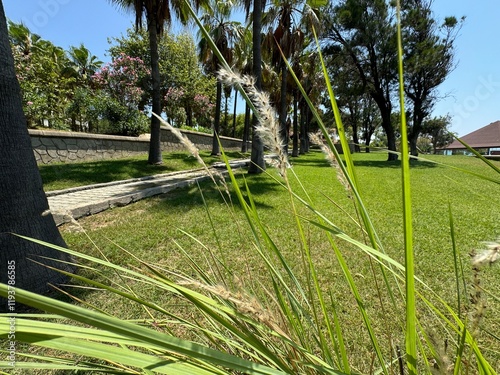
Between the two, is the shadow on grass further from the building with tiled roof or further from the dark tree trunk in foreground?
the building with tiled roof

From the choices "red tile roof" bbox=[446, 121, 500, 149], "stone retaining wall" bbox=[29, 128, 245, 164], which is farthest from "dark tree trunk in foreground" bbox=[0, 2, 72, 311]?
"red tile roof" bbox=[446, 121, 500, 149]

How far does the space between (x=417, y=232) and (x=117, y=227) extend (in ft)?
16.1

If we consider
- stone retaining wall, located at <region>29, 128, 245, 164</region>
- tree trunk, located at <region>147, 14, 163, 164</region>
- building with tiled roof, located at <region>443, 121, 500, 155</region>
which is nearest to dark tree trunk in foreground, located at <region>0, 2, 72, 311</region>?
stone retaining wall, located at <region>29, 128, 245, 164</region>

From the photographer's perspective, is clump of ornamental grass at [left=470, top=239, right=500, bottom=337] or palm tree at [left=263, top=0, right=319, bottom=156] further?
palm tree at [left=263, top=0, right=319, bottom=156]

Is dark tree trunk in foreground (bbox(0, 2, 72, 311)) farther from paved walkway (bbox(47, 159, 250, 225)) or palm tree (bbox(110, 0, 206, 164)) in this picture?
palm tree (bbox(110, 0, 206, 164))

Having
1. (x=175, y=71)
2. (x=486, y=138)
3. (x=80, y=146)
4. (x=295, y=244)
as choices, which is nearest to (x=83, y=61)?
(x=175, y=71)

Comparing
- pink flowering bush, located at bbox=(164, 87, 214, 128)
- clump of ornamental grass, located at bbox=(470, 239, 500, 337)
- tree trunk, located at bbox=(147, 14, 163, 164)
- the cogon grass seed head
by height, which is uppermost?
pink flowering bush, located at bbox=(164, 87, 214, 128)

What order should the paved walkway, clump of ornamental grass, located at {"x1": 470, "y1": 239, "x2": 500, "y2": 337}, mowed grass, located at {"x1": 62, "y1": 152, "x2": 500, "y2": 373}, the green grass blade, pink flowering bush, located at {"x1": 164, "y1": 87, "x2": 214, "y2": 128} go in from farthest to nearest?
pink flowering bush, located at {"x1": 164, "y1": 87, "x2": 214, "y2": 128} → the paved walkway → mowed grass, located at {"x1": 62, "y1": 152, "x2": 500, "y2": 373} → the green grass blade → clump of ornamental grass, located at {"x1": 470, "y1": 239, "x2": 500, "y2": 337}

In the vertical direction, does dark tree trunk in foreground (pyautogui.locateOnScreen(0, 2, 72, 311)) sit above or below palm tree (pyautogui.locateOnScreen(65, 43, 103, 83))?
below

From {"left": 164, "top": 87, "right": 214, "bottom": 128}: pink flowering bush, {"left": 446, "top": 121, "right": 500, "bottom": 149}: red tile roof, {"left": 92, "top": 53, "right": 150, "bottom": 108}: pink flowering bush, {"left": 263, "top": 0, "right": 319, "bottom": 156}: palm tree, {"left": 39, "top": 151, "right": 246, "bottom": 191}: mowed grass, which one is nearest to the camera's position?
{"left": 39, "top": 151, "right": 246, "bottom": 191}: mowed grass

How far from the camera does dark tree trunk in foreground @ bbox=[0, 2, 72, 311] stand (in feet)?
7.23

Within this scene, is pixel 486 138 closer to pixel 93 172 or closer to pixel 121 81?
pixel 121 81

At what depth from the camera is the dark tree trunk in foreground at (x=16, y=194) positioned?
2.20m

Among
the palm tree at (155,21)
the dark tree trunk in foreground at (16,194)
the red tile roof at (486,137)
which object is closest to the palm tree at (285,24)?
the palm tree at (155,21)
